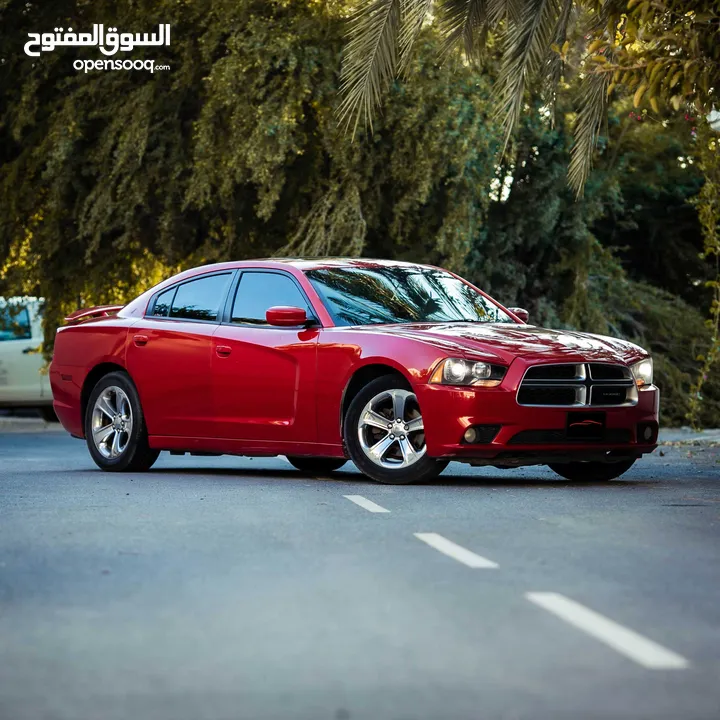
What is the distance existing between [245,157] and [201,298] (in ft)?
26.0

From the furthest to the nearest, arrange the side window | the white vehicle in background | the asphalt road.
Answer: the white vehicle in background, the side window, the asphalt road

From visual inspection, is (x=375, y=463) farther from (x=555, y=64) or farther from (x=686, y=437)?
(x=686, y=437)

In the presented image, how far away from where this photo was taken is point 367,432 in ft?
37.7

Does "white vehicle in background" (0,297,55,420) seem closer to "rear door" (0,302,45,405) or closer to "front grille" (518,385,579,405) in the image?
"rear door" (0,302,45,405)

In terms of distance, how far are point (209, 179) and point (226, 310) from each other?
28.4 ft

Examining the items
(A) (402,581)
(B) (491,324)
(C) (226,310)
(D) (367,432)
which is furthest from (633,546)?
(C) (226,310)

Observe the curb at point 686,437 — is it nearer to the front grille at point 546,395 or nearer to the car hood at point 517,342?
the car hood at point 517,342

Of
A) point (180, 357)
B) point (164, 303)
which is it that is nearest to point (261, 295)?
point (180, 357)

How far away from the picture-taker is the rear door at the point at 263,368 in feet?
39.3

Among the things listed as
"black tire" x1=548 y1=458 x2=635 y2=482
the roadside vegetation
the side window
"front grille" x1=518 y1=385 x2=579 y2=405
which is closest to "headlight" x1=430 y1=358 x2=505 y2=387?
"front grille" x1=518 y1=385 x2=579 y2=405

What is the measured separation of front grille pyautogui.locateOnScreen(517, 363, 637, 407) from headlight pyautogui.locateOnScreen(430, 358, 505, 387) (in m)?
0.22

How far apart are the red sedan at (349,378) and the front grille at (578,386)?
0.04 ft

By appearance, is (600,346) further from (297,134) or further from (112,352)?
(297,134)

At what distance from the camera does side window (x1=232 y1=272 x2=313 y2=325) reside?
12.5m
